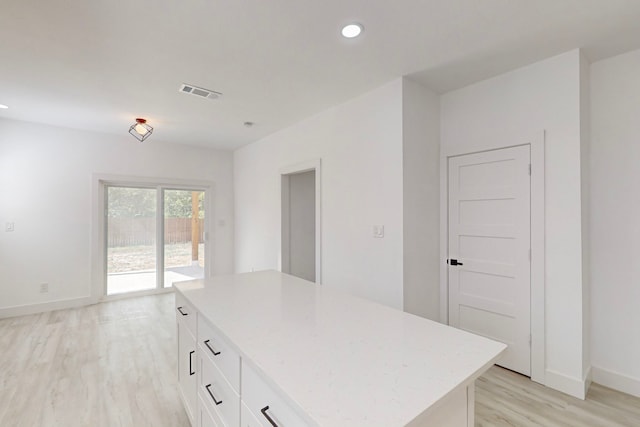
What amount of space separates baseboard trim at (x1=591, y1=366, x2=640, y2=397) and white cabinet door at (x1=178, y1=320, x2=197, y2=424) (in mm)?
2998

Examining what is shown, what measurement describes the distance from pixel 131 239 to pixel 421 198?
15.2ft

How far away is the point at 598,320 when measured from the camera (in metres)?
2.40

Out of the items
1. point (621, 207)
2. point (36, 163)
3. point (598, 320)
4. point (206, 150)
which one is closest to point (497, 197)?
point (621, 207)

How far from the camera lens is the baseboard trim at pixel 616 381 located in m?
2.23

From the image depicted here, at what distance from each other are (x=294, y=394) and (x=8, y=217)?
519 centimetres

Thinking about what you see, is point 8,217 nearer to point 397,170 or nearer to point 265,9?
point 265,9

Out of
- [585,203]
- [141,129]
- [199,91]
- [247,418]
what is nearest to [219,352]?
[247,418]

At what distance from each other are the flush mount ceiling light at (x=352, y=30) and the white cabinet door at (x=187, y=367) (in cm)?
217

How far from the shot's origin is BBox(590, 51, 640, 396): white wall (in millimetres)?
2266

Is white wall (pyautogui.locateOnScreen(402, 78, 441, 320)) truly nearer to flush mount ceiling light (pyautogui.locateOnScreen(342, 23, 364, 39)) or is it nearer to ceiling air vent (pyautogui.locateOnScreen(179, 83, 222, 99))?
flush mount ceiling light (pyautogui.locateOnScreen(342, 23, 364, 39))

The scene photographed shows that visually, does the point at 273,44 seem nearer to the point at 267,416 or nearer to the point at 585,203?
the point at 267,416

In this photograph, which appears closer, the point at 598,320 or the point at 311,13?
the point at 311,13

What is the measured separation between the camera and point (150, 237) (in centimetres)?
513

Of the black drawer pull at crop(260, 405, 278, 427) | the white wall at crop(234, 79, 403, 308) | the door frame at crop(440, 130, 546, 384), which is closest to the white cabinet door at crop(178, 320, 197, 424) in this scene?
the black drawer pull at crop(260, 405, 278, 427)
